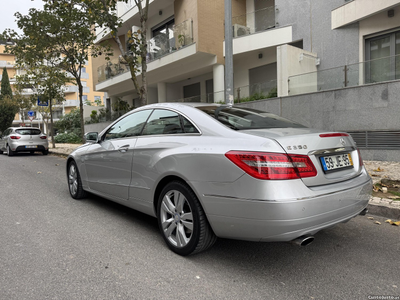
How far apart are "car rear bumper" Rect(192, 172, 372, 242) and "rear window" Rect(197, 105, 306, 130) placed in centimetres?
79

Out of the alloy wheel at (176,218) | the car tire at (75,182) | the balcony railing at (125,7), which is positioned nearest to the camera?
the alloy wheel at (176,218)

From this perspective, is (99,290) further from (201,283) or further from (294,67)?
(294,67)

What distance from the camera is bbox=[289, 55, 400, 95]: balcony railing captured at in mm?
8430

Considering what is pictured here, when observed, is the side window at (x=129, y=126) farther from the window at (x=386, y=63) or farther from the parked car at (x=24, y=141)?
the parked car at (x=24, y=141)

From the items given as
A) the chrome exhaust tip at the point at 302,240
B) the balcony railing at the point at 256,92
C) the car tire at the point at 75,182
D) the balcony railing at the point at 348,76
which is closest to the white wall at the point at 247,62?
the balcony railing at the point at 256,92

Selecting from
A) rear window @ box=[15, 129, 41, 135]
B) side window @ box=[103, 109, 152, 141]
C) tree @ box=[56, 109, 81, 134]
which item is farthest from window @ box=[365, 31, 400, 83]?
tree @ box=[56, 109, 81, 134]

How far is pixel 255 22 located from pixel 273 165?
1242cm

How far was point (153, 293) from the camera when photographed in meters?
2.39

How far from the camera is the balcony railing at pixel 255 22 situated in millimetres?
13188

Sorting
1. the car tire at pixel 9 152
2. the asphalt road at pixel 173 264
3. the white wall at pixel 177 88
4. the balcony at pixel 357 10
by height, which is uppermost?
the balcony at pixel 357 10

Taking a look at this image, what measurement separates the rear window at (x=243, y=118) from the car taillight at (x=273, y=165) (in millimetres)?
→ 500

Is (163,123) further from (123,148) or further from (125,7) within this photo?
(125,7)

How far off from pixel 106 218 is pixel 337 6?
1124cm

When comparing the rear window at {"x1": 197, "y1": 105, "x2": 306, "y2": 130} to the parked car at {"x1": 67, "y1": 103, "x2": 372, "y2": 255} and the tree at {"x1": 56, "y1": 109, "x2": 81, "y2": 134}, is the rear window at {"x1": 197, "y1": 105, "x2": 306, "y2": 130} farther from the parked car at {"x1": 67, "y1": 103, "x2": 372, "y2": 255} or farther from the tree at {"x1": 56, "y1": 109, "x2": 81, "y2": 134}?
the tree at {"x1": 56, "y1": 109, "x2": 81, "y2": 134}
